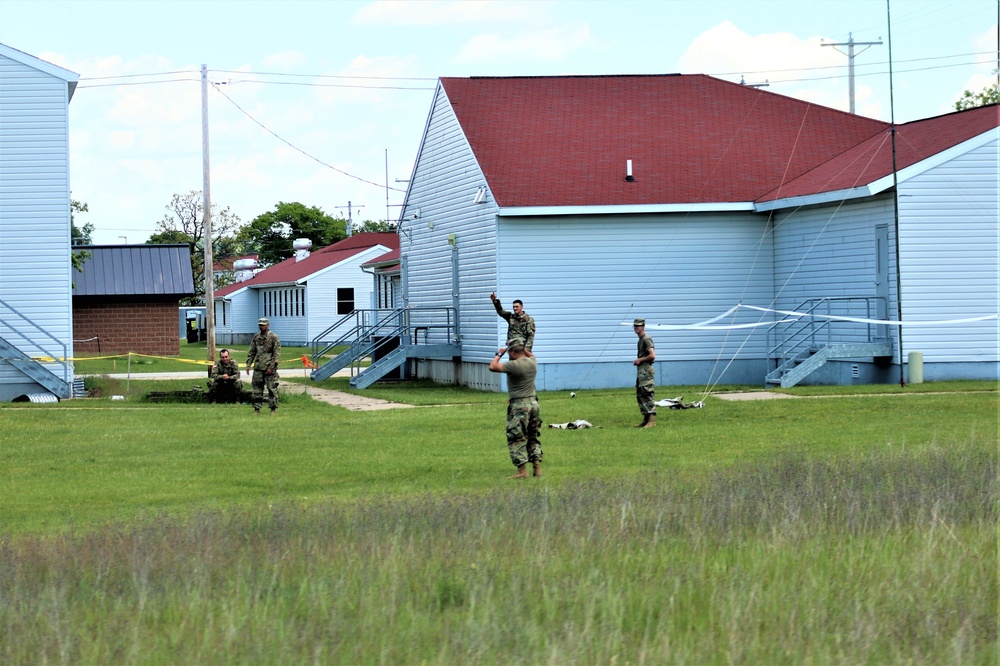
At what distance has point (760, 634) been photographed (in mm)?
7355

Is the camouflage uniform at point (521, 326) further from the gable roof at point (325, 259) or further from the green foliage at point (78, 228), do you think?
the gable roof at point (325, 259)

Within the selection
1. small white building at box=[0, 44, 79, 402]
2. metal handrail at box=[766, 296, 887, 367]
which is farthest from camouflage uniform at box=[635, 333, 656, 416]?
small white building at box=[0, 44, 79, 402]

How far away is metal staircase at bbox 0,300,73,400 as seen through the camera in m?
29.8

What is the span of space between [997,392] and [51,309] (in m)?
21.0

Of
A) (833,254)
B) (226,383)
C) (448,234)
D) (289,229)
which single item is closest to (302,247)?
(289,229)

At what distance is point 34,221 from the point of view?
3036cm

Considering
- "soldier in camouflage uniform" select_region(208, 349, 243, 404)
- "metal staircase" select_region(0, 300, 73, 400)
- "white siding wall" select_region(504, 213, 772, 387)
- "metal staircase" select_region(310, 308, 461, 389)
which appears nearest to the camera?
"soldier in camouflage uniform" select_region(208, 349, 243, 404)

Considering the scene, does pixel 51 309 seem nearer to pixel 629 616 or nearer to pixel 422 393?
pixel 422 393

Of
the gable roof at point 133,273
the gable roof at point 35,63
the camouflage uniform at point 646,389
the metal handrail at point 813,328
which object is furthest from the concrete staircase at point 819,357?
the gable roof at point 133,273

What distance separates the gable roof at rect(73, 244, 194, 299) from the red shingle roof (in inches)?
613

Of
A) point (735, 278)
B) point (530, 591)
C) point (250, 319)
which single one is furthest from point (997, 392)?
point (250, 319)

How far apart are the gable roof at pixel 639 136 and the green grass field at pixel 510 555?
45.6ft

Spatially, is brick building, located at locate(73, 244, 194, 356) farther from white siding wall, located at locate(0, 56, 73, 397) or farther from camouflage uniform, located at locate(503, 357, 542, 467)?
camouflage uniform, located at locate(503, 357, 542, 467)

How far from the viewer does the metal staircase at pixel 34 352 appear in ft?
97.8
